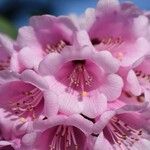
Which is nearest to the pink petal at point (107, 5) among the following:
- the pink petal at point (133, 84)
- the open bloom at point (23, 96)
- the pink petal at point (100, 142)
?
the pink petal at point (133, 84)

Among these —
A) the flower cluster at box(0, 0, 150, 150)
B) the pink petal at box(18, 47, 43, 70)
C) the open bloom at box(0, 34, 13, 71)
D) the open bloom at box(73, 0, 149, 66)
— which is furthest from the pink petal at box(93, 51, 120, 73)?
the open bloom at box(0, 34, 13, 71)

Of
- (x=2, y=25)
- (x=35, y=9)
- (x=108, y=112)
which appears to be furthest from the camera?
(x=35, y=9)

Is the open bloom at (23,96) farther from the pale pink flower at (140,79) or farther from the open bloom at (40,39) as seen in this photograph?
the pale pink flower at (140,79)

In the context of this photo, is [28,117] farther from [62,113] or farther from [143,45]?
[143,45]

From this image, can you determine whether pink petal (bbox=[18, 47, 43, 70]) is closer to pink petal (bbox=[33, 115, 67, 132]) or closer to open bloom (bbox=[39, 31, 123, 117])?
open bloom (bbox=[39, 31, 123, 117])

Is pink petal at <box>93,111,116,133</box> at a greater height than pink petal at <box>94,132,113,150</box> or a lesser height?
greater

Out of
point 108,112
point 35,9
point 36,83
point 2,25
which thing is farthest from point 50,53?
point 35,9

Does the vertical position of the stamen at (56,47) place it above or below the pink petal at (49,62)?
above
